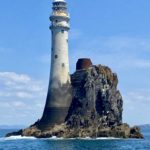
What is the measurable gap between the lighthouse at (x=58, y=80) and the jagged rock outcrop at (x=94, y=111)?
152cm

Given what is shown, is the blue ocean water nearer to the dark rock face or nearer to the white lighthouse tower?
the dark rock face

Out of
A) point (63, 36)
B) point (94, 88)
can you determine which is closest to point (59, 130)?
point (94, 88)

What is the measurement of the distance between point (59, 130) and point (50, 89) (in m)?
9.02

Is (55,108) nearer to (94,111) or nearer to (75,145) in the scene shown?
(94,111)

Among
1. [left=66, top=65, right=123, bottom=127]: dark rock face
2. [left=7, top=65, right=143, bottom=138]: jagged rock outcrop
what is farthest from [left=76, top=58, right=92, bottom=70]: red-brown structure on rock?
[left=66, top=65, right=123, bottom=127]: dark rock face

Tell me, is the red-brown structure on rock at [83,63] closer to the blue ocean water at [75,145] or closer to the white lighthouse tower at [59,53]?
the white lighthouse tower at [59,53]

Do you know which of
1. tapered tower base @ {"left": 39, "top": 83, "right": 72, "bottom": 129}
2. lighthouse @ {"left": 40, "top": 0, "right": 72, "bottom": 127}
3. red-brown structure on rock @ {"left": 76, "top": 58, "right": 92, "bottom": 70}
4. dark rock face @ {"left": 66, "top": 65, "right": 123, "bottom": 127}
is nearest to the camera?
dark rock face @ {"left": 66, "top": 65, "right": 123, "bottom": 127}

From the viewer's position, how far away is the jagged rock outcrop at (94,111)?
94125mm

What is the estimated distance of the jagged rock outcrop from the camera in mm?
94125

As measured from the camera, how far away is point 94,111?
96875 millimetres

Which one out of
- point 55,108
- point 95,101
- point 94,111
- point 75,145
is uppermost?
point 95,101

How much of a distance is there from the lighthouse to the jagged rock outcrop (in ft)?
5.00

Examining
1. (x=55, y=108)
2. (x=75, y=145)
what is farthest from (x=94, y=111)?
(x=75, y=145)

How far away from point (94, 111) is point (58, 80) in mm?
9383
